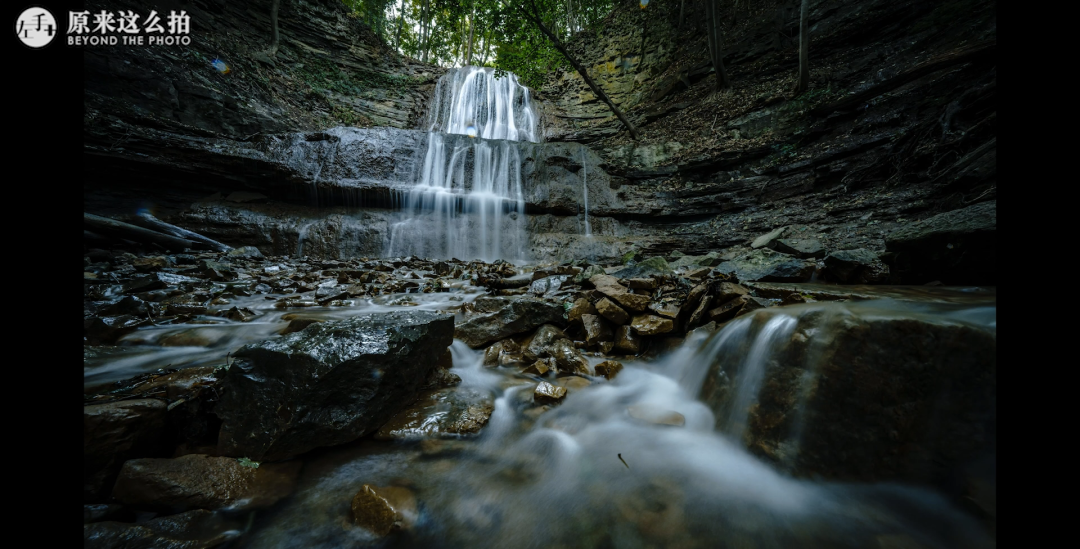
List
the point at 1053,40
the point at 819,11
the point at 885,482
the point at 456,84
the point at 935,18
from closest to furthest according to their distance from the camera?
1. the point at 1053,40
2. the point at 885,482
3. the point at 935,18
4. the point at 819,11
5. the point at 456,84

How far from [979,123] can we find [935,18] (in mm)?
5035

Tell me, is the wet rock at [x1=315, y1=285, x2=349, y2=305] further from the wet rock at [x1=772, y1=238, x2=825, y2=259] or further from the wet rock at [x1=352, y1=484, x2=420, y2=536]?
the wet rock at [x1=772, y1=238, x2=825, y2=259]

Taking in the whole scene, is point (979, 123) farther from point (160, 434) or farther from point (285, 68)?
point (285, 68)

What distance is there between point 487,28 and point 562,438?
44.3ft

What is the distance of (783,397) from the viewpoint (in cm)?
165

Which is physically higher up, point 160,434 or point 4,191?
point 4,191

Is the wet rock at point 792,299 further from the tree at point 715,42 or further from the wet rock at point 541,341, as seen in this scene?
the tree at point 715,42

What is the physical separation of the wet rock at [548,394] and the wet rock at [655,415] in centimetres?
46

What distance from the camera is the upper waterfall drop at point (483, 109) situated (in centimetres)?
1537

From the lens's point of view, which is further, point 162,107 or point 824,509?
point 162,107

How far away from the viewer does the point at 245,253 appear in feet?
24.1

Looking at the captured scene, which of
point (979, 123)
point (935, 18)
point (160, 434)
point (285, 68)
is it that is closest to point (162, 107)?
point (285, 68)

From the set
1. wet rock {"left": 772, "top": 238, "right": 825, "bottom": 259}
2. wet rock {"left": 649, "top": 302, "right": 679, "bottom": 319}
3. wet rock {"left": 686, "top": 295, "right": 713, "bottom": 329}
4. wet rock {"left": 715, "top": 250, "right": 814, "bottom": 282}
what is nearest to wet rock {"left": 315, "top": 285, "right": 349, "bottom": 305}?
wet rock {"left": 649, "top": 302, "right": 679, "bottom": 319}

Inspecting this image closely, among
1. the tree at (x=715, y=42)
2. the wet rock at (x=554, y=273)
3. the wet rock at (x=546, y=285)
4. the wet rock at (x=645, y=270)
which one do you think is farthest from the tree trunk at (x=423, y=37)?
the wet rock at (x=645, y=270)
